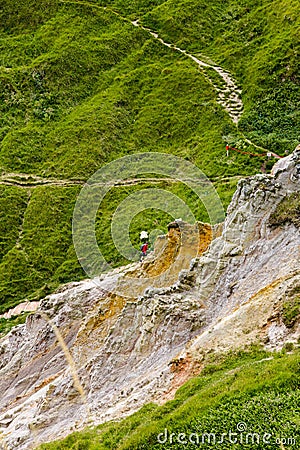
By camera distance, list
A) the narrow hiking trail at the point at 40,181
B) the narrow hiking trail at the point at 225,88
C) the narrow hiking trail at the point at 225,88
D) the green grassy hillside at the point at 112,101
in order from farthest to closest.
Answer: the narrow hiking trail at the point at 225,88
the narrow hiking trail at the point at 225,88
the narrow hiking trail at the point at 40,181
the green grassy hillside at the point at 112,101

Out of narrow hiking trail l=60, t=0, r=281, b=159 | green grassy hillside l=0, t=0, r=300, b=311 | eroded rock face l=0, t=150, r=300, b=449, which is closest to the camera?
eroded rock face l=0, t=150, r=300, b=449

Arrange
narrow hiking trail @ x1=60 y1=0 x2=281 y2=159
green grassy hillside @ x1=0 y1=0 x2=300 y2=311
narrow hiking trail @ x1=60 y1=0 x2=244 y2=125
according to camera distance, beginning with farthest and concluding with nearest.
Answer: narrow hiking trail @ x1=60 y1=0 x2=244 y2=125 → narrow hiking trail @ x1=60 y1=0 x2=281 y2=159 → green grassy hillside @ x1=0 y1=0 x2=300 y2=311

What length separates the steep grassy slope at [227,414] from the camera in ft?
62.3

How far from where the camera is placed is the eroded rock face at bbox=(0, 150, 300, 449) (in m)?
25.2

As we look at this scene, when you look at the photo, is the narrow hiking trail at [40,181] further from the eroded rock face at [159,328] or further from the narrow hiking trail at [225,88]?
the eroded rock face at [159,328]

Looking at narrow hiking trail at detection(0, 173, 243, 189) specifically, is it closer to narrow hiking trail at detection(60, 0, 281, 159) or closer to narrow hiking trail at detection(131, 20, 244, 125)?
narrow hiking trail at detection(60, 0, 281, 159)

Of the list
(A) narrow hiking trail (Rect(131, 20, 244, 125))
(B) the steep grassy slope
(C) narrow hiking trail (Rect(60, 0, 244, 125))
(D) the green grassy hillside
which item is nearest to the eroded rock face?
(B) the steep grassy slope

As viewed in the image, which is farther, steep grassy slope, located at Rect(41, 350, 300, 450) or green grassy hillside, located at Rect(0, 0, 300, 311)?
green grassy hillside, located at Rect(0, 0, 300, 311)

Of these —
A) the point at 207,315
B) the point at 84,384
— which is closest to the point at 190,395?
the point at 207,315

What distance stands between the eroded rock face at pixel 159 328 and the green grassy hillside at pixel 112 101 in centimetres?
1802

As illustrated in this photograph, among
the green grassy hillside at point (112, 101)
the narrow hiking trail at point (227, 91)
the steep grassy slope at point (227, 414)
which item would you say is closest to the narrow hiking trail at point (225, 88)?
the narrow hiking trail at point (227, 91)

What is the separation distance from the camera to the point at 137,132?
7238 centimetres

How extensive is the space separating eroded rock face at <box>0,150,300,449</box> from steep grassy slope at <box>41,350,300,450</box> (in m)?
1.67

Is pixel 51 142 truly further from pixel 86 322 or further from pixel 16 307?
pixel 86 322
